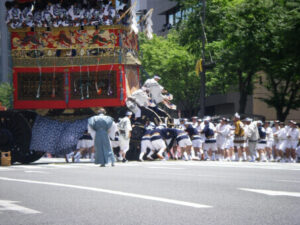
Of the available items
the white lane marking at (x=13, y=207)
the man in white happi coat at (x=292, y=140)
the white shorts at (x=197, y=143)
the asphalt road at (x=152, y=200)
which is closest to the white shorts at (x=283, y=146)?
the man in white happi coat at (x=292, y=140)

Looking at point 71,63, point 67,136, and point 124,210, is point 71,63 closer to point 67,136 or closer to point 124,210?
point 67,136

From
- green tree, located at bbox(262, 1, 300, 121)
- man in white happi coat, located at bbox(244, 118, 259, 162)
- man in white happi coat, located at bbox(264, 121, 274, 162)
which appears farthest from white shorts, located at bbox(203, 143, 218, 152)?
green tree, located at bbox(262, 1, 300, 121)

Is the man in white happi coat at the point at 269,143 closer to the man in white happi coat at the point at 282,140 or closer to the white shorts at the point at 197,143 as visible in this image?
the man in white happi coat at the point at 282,140

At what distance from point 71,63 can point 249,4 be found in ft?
43.5

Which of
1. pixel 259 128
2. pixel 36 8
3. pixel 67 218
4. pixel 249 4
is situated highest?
pixel 249 4

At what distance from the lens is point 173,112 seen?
25.4m

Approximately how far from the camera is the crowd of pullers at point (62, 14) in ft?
72.3

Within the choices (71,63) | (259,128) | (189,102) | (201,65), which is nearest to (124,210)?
(71,63)

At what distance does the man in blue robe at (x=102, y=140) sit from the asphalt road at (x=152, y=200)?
20.0 feet

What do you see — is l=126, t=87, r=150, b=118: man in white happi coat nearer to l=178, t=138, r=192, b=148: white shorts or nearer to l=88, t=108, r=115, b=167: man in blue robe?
l=178, t=138, r=192, b=148: white shorts

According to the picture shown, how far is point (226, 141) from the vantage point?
2553 centimetres

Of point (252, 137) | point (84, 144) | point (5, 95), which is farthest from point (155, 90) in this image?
point (5, 95)

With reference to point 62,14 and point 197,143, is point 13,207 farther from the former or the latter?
point 197,143

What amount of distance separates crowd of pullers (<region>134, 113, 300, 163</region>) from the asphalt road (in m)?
10.1
